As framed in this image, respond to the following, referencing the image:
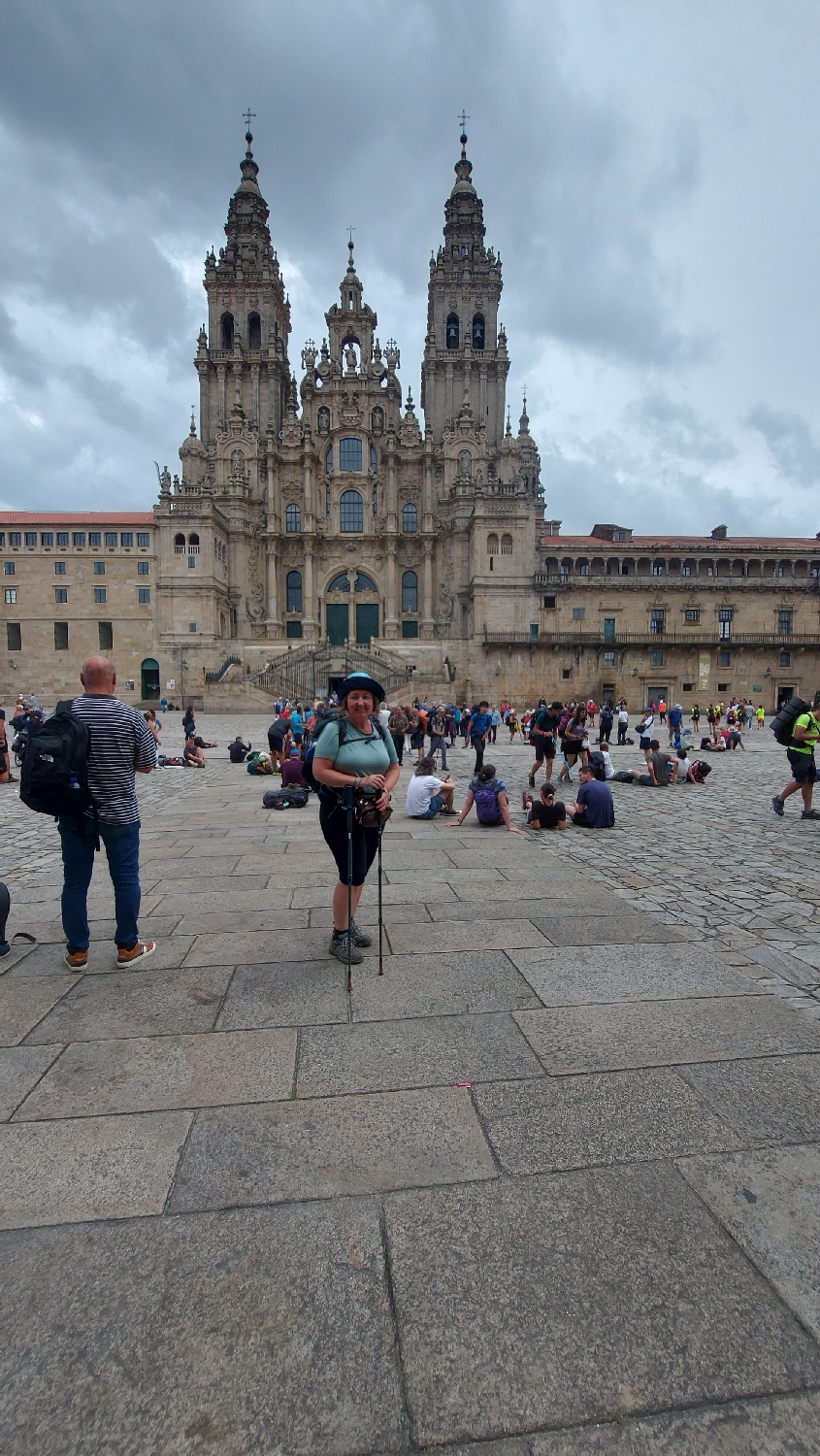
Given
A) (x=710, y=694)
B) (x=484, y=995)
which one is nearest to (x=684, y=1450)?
(x=484, y=995)

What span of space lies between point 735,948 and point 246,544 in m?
47.6

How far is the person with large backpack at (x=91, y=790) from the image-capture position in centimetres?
369

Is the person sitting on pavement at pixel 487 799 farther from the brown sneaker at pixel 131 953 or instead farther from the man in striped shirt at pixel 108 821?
the man in striped shirt at pixel 108 821

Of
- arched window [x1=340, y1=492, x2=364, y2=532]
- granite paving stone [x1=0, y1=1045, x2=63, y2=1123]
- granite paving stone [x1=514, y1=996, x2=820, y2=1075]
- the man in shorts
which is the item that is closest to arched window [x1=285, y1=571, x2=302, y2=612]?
arched window [x1=340, y1=492, x2=364, y2=532]

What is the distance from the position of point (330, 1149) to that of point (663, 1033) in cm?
171

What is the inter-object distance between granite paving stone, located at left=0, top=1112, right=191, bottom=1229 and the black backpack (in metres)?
1.69

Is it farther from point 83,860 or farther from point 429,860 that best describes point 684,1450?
point 429,860

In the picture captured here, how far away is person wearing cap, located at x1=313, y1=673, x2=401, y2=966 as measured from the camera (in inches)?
150

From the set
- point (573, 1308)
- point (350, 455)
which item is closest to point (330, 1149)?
point (573, 1308)

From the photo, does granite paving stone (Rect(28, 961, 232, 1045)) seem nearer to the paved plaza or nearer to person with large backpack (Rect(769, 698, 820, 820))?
the paved plaza

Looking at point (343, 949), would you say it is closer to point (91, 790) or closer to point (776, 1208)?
point (91, 790)

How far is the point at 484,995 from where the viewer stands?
3.62 metres

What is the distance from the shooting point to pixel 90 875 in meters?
3.92

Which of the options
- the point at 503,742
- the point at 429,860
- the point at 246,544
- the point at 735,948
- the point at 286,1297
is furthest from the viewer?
the point at 246,544
